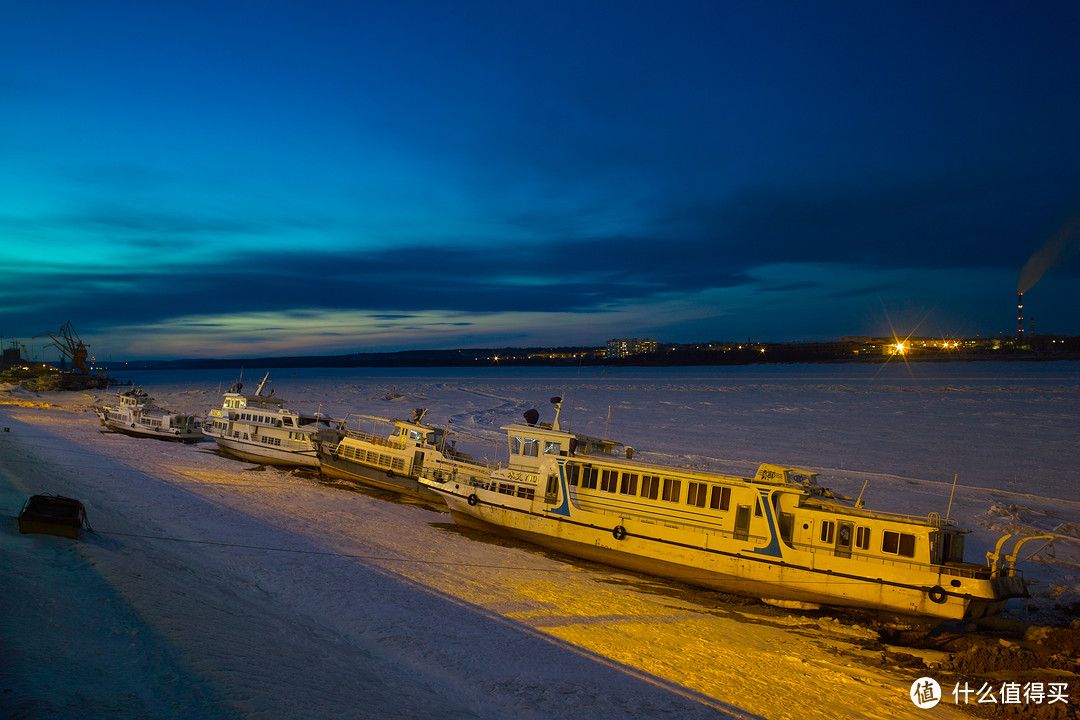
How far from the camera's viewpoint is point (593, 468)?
70.1ft

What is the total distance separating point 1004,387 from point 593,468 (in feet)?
376

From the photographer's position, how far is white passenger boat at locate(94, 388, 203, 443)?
47094 mm

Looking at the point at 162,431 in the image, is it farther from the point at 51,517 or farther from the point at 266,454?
the point at 51,517

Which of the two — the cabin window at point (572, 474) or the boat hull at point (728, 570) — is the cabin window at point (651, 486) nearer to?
the boat hull at point (728, 570)

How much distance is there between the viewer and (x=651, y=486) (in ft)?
65.6

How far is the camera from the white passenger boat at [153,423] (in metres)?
47.1

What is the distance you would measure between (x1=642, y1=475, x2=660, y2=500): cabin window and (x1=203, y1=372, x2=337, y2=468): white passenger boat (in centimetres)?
2195

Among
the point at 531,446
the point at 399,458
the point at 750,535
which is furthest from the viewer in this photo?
the point at 399,458

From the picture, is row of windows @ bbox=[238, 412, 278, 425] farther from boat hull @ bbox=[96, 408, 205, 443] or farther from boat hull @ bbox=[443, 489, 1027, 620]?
boat hull @ bbox=[443, 489, 1027, 620]

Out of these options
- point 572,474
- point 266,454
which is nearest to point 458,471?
point 572,474

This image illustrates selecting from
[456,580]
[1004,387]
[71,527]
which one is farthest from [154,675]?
[1004,387]

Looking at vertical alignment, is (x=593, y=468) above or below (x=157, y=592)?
above

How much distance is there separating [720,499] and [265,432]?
29.3 m

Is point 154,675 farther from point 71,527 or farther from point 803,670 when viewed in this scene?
point 803,670
